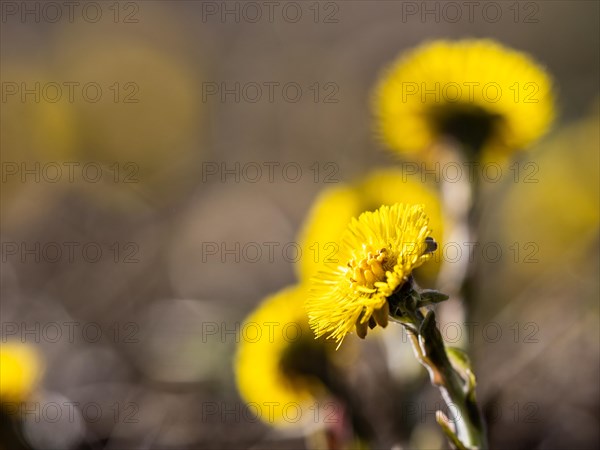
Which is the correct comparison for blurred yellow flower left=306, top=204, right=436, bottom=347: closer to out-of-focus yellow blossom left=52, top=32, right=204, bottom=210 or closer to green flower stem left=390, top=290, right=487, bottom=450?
green flower stem left=390, top=290, right=487, bottom=450

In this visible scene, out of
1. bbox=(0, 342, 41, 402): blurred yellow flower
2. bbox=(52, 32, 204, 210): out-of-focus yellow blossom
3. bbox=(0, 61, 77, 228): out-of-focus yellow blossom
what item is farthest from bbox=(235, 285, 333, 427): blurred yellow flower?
bbox=(0, 61, 77, 228): out-of-focus yellow blossom

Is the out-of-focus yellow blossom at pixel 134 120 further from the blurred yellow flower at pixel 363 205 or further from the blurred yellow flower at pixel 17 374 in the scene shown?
the blurred yellow flower at pixel 363 205

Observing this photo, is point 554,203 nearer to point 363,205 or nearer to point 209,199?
point 363,205

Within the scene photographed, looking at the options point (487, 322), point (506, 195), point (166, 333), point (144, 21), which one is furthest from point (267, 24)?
point (487, 322)

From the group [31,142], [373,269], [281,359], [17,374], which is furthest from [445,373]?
[31,142]

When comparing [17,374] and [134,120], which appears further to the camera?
[134,120]

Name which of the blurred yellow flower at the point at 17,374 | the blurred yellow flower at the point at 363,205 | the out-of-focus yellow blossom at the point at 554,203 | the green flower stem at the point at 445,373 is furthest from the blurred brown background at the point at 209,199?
the blurred yellow flower at the point at 363,205

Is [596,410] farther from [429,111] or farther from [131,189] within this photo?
[131,189]
